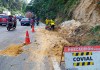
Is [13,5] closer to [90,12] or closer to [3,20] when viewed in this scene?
[3,20]

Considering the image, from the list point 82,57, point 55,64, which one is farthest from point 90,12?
point 82,57

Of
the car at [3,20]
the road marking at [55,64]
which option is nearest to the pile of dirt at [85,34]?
the road marking at [55,64]

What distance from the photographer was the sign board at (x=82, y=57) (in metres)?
10.8

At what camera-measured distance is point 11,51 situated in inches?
687

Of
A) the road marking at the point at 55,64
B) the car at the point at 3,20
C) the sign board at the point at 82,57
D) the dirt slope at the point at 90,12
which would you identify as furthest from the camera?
the car at the point at 3,20

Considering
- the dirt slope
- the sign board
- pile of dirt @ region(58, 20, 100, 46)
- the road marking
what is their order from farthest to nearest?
the dirt slope, pile of dirt @ region(58, 20, 100, 46), the road marking, the sign board

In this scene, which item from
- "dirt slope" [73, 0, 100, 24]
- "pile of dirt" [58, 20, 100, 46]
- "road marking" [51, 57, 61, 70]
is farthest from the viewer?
"dirt slope" [73, 0, 100, 24]

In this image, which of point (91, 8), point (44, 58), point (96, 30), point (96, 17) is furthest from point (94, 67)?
point (91, 8)

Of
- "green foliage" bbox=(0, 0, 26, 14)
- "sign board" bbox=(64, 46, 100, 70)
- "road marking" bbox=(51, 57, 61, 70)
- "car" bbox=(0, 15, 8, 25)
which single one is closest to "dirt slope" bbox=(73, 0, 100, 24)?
"road marking" bbox=(51, 57, 61, 70)

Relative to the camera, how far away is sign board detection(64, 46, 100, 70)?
1082 cm

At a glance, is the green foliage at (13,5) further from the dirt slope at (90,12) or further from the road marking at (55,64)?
the road marking at (55,64)

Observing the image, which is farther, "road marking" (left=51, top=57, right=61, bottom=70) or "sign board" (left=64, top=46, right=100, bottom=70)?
"road marking" (left=51, top=57, right=61, bottom=70)

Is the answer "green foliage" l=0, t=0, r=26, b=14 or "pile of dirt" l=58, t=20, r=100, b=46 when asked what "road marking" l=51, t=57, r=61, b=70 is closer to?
"pile of dirt" l=58, t=20, r=100, b=46

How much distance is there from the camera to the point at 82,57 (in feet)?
35.6
